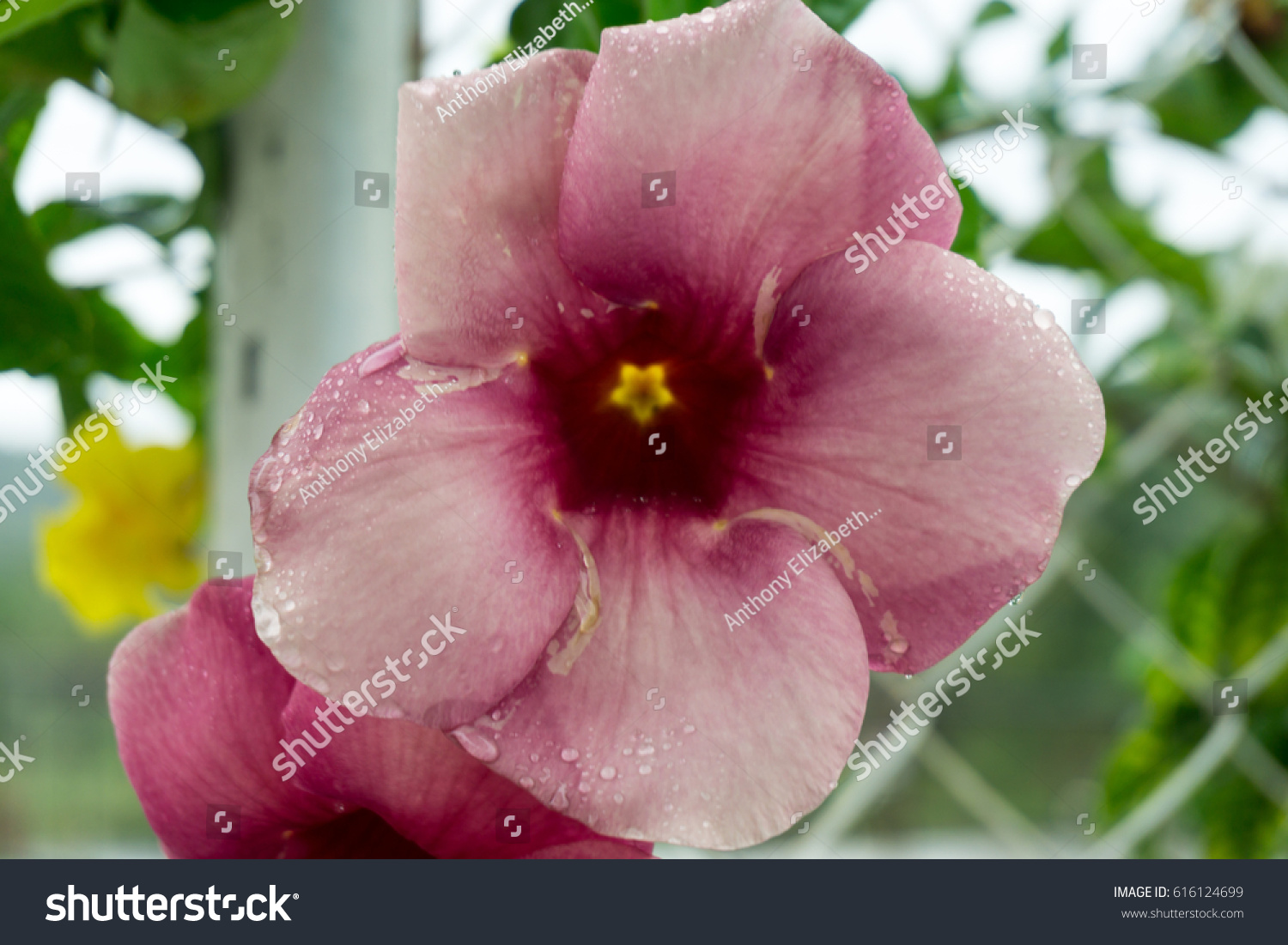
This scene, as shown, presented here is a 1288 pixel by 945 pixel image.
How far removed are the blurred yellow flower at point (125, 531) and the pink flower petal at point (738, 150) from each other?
13.8 inches

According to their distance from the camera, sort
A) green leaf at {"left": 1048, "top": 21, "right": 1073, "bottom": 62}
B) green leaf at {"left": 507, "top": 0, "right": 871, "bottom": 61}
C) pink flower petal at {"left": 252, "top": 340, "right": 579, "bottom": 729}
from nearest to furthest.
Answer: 1. pink flower petal at {"left": 252, "top": 340, "right": 579, "bottom": 729}
2. green leaf at {"left": 507, "top": 0, "right": 871, "bottom": 61}
3. green leaf at {"left": 1048, "top": 21, "right": 1073, "bottom": 62}

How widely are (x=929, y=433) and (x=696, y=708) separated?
0.07 metres

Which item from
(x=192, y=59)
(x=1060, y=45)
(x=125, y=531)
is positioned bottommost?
(x=125, y=531)

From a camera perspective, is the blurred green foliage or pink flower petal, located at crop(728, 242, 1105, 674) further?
the blurred green foliage

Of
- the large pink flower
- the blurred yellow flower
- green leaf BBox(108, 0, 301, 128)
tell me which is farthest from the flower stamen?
the blurred yellow flower

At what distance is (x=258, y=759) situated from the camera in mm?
212

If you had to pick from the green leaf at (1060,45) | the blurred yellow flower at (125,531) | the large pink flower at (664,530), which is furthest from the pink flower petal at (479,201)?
the green leaf at (1060,45)

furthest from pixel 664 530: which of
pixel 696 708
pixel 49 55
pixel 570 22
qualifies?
pixel 49 55

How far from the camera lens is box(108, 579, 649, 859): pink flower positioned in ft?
0.65

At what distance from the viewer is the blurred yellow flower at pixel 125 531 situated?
483 mm

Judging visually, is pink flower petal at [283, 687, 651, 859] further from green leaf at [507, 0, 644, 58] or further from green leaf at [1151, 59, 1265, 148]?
green leaf at [1151, 59, 1265, 148]

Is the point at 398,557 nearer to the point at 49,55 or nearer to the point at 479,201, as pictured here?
A: the point at 479,201

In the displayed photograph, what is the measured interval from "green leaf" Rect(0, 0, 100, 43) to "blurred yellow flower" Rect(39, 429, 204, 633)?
236 millimetres

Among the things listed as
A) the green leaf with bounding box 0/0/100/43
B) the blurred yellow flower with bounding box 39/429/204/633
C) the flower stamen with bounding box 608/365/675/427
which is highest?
the green leaf with bounding box 0/0/100/43
